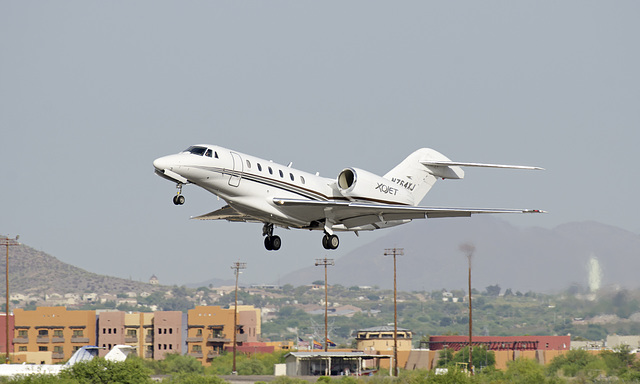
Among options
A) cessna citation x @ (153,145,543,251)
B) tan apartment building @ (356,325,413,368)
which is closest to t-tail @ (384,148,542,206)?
cessna citation x @ (153,145,543,251)

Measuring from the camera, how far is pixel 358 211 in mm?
32750

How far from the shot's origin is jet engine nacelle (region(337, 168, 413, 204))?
109 feet

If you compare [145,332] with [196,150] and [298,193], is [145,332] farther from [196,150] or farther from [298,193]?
[196,150]

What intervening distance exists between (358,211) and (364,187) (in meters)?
1.22

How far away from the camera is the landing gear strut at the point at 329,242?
1313 inches

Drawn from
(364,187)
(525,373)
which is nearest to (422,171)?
(364,187)

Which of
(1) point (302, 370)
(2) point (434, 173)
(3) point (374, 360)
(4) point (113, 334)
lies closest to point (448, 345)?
(3) point (374, 360)

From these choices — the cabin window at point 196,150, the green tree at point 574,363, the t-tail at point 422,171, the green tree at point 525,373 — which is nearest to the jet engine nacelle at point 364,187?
the t-tail at point 422,171

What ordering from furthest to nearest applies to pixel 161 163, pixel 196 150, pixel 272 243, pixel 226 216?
pixel 226 216
pixel 272 243
pixel 196 150
pixel 161 163

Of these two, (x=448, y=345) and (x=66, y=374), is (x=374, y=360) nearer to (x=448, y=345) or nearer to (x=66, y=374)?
(x=448, y=345)

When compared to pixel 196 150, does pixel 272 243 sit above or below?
below

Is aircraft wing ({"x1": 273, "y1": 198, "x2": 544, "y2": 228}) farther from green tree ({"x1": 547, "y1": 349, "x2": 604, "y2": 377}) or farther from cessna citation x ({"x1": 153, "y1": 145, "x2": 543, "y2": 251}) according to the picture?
green tree ({"x1": 547, "y1": 349, "x2": 604, "y2": 377})

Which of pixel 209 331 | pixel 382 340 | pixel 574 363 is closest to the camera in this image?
pixel 574 363

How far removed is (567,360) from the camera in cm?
8412
